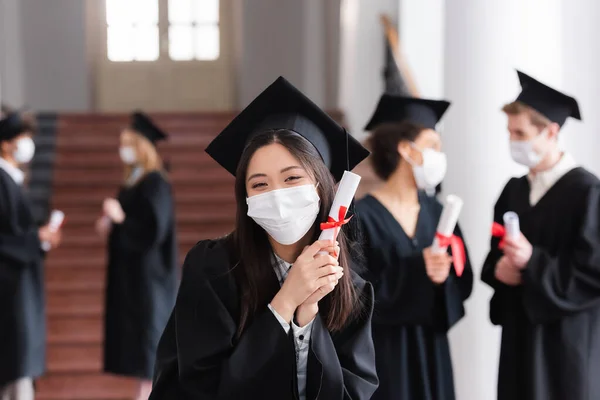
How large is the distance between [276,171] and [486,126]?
2.53 meters

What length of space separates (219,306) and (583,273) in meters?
1.76

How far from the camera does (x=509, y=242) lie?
3.45 m

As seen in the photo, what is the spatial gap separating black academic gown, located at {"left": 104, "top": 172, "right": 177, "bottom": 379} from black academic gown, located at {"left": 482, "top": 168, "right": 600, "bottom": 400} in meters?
3.02

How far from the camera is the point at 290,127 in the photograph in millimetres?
2357

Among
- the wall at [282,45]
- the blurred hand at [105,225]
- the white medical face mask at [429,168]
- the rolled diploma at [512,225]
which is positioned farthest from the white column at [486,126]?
the wall at [282,45]

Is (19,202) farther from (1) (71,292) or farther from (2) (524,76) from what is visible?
(2) (524,76)

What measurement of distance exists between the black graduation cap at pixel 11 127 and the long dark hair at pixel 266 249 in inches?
145

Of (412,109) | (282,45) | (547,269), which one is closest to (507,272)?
(547,269)

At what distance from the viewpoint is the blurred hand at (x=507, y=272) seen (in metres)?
3.57

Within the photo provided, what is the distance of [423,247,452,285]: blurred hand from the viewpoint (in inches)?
140

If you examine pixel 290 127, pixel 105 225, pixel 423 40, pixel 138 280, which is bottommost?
pixel 138 280

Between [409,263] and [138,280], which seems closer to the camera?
[409,263]

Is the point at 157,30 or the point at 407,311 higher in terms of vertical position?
the point at 157,30

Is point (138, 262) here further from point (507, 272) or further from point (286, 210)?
point (286, 210)
